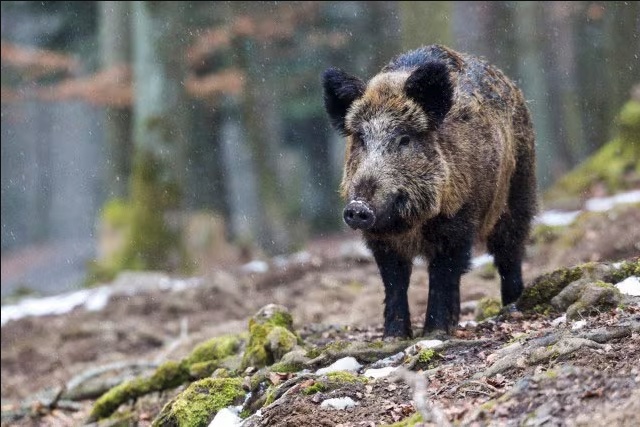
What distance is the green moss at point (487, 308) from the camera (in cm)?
823

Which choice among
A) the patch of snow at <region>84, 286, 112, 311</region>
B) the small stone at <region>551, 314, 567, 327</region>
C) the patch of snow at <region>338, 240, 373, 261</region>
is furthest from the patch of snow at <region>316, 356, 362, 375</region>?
the patch of snow at <region>84, 286, 112, 311</region>

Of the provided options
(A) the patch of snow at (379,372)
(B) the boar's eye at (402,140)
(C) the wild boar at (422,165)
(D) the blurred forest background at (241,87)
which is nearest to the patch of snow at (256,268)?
(D) the blurred forest background at (241,87)

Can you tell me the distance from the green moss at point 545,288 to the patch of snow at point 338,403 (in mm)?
2279

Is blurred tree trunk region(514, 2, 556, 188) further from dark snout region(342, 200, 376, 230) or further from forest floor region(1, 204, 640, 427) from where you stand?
dark snout region(342, 200, 376, 230)

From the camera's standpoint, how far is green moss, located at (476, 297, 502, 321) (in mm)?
8234

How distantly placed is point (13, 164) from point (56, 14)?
15796mm

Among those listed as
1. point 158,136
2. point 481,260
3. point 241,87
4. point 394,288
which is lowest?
point 481,260

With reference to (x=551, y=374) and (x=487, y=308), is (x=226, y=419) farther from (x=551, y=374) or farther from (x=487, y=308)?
(x=487, y=308)

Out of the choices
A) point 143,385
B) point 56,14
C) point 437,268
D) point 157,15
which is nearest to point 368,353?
point 437,268

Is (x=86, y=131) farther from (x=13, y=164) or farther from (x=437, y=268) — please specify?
(x=437, y=268)

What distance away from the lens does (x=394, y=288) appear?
7.04m

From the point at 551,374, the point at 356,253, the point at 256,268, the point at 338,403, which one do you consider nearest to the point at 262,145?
the point at 256,268

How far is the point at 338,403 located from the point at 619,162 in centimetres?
1173

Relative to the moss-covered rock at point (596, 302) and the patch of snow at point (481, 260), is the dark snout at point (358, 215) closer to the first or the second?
the moss-covered rock at point (596, 302)
